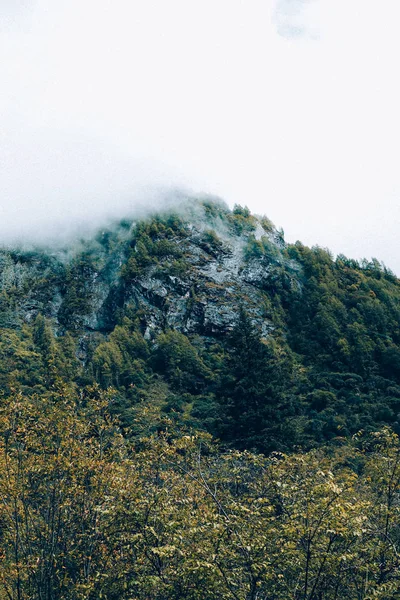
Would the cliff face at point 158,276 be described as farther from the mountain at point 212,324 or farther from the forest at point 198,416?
the forest at point 198,416

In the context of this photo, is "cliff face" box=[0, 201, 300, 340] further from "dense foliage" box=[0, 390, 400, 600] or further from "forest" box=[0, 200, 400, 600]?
"dense foliage" box=[0, 390, 400, 600]

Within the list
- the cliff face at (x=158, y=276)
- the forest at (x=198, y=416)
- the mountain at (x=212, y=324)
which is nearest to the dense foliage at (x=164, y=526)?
the forest at (x=198, y=416)

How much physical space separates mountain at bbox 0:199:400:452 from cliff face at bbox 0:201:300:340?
1.22 ft

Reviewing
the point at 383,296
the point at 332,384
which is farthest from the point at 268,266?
the point at 332,384

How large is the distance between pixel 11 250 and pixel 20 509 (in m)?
131

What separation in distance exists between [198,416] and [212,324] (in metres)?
38.7

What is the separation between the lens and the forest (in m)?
12.0

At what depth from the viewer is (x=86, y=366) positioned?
319 feet

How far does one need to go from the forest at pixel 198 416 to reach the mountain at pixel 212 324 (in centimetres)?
46

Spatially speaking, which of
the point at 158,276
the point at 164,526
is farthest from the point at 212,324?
the point at 164,526

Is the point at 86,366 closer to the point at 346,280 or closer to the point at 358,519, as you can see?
the point at 346,280

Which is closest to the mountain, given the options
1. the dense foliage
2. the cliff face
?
the cliff face

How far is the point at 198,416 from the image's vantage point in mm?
67562

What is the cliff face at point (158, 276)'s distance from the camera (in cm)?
10812
